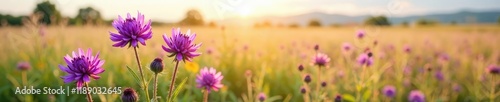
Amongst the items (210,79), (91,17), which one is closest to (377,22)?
(210,79)

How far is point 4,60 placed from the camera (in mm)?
4039

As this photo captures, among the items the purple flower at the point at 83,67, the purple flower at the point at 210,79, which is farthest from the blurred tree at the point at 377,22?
the purple flower at the point at 83,67

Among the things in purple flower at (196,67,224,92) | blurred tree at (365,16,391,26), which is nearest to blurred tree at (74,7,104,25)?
blurred tree at (365,16,391,26)

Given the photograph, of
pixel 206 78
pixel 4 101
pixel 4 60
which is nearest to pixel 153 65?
pixel 206 78

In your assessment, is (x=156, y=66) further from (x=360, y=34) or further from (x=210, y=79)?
(x=360, y=34)

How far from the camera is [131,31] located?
97 centimetres

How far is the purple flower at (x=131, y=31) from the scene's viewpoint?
0.97 meters

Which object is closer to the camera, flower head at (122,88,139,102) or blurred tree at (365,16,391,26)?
flower head at (122,88,139,102)

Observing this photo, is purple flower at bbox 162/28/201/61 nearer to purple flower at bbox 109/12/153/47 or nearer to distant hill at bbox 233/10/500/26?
purple flower at bbox 109/12/153/47

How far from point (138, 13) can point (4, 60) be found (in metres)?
3.70

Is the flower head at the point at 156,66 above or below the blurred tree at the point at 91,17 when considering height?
below

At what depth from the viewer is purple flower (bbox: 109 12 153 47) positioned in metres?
0.97

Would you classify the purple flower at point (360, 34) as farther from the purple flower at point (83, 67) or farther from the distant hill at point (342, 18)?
the purple flower at point (83, 67)

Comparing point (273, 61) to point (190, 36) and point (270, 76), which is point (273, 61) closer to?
point (270, 76)
